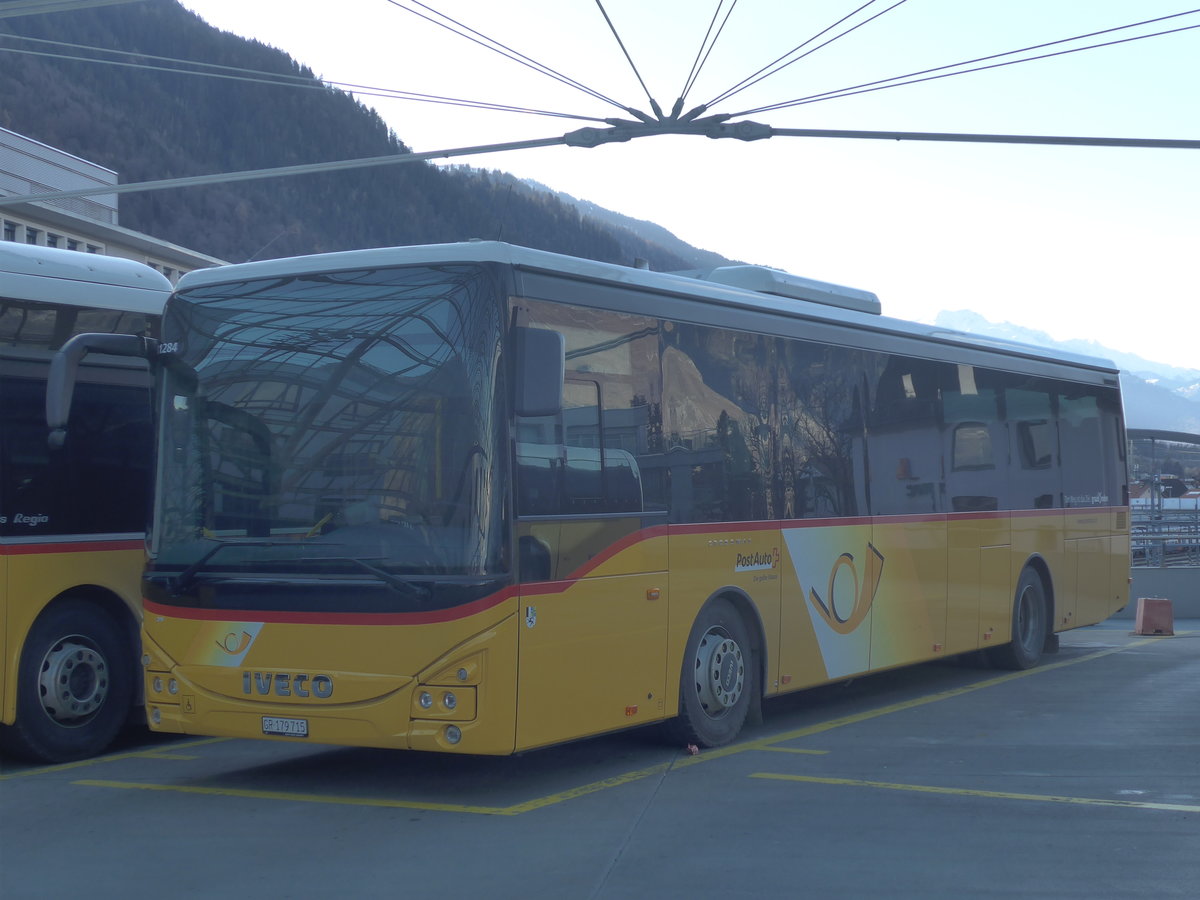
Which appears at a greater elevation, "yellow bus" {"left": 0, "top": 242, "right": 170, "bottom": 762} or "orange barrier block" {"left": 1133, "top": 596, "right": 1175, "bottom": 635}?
"yellow bus" {"left": 0, "top": 242, "right": 170, "bottom": 762}

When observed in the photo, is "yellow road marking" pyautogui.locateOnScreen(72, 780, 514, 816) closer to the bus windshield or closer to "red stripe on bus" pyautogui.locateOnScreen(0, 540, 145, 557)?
the bus windshield

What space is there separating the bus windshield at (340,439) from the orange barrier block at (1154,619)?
52.0ft

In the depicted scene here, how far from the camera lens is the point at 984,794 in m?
8.40

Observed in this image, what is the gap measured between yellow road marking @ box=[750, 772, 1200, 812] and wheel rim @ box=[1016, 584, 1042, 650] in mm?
7056

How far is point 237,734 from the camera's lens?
8438 millimetres

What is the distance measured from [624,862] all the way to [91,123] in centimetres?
11448

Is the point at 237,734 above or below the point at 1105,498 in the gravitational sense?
below

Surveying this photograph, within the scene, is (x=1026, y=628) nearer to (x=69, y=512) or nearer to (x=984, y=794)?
(x=984, y=794)

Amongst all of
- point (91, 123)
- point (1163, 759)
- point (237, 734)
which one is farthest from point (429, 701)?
point (91, 123)

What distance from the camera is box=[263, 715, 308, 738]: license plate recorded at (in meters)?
8.21

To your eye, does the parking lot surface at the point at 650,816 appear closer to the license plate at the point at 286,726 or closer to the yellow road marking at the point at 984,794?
the yellow road marking at the point at 984,794

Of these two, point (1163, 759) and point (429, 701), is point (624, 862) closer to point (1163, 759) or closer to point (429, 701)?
point (429, 701)

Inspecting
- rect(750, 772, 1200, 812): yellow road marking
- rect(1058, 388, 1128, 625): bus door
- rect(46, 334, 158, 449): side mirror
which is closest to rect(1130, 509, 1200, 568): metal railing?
rect(1058, 388, 1128, 625): bus door

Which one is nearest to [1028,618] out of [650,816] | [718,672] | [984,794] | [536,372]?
[718,672]
